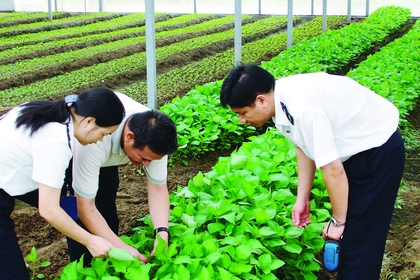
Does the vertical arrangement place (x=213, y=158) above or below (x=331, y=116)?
below

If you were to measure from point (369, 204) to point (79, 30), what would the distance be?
15.6 meters

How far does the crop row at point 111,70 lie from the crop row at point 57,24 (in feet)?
16.7

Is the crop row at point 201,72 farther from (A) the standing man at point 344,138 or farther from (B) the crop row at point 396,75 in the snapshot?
(A) the standing man at point 344,138

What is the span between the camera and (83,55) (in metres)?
12.4

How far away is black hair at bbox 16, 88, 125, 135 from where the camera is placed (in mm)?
2350

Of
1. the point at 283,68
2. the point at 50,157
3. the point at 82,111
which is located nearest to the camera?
the point at 50,157

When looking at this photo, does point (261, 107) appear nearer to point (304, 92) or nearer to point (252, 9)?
point (304, 92)

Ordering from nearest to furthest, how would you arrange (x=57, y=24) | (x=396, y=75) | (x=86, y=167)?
(x=86, y=167) → (x=396, y=75) → (x=57, y=24)

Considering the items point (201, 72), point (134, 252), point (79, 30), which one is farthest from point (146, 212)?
point (79, 30)

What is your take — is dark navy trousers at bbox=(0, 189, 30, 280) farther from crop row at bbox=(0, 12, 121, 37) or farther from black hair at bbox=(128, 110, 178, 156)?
crop row at bbox=(0, 12, 121, 37)

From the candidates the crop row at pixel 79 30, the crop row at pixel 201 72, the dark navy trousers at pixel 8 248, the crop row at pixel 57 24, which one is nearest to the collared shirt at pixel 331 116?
the dark navy trousers at pixel 8 248

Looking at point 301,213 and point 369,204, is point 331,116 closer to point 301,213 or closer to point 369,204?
point 369,204

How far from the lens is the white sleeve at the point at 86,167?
261 centimetres

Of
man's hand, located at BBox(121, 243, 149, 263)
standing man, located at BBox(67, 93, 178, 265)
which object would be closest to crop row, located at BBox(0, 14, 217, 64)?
standing man, located at BBox(67, 93, 178, 265)
